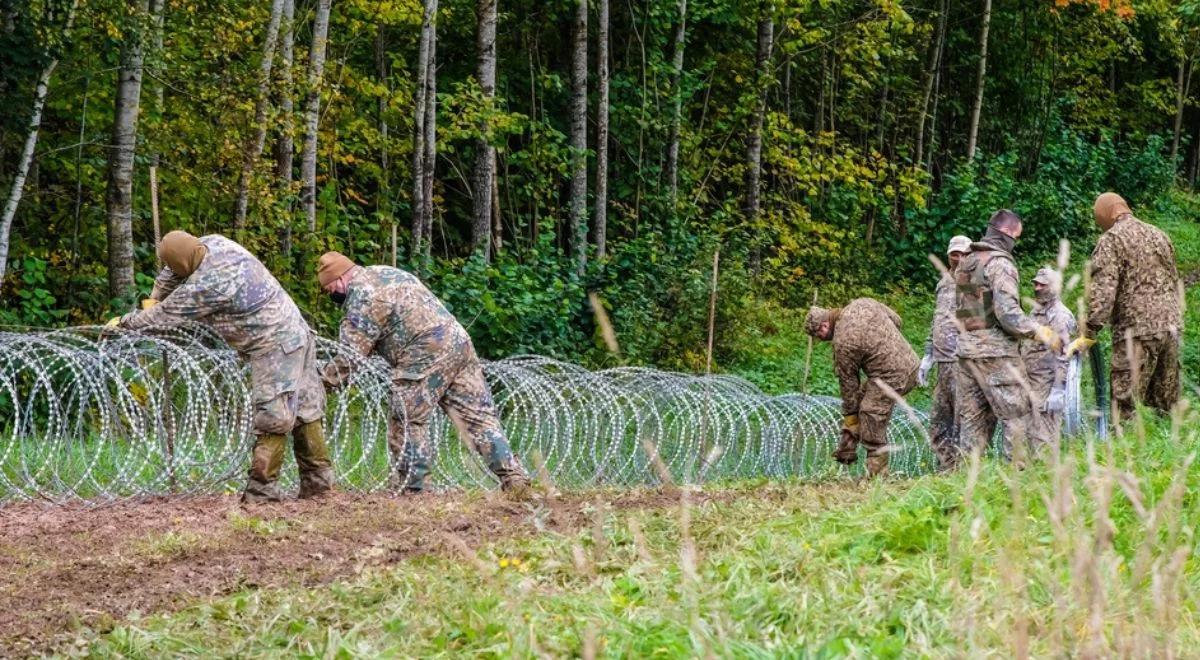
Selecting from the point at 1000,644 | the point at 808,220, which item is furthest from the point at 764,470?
the point at 808,220

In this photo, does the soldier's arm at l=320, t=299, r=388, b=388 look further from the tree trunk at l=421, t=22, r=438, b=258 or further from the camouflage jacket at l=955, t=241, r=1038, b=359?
the tree trunk at l=421, t=22, r=438, b=258

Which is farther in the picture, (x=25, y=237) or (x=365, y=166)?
(x=365, y=166)

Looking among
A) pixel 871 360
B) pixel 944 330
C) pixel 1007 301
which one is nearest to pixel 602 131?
pixel 871 360

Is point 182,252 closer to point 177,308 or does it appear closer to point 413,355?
Result: point 177,308

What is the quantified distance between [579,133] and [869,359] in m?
10.3

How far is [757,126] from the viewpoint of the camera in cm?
2730

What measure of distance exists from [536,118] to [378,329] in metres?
16.2

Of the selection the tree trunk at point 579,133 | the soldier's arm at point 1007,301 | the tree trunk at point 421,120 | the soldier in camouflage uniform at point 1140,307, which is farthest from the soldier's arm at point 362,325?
the tree trunk at point 579,133

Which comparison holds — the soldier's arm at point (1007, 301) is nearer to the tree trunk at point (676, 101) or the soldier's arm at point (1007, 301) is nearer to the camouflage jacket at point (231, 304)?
the camouflage jacket at point (231, 304)

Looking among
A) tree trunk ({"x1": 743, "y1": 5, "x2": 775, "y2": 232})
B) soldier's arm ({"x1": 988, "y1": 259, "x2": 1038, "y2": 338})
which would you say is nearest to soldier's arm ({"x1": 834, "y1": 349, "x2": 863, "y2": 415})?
soldier's arm ({"x1": 988, "y1": 259, "x2": 1038, "y2": 338})

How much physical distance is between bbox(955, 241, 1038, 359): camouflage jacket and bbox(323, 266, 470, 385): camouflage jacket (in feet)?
11.7

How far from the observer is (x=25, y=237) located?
17.9 meters

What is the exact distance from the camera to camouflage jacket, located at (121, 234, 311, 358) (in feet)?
31.3

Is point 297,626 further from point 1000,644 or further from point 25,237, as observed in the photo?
point 25,237
